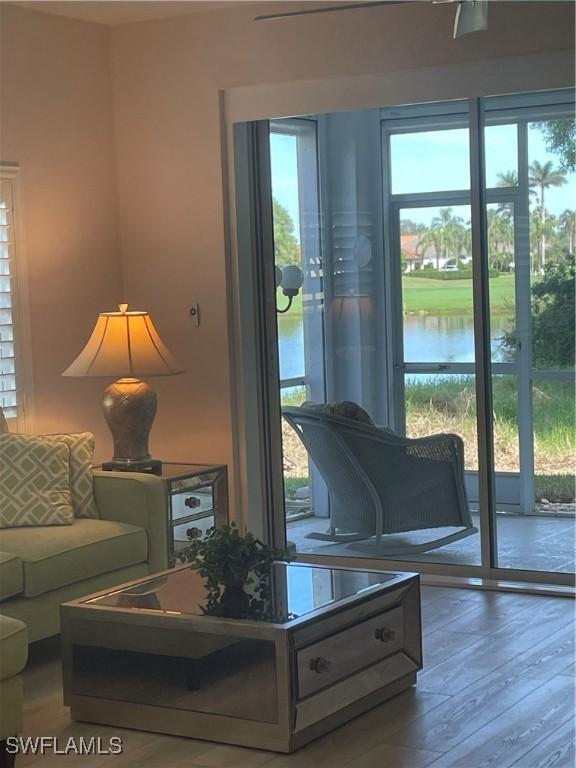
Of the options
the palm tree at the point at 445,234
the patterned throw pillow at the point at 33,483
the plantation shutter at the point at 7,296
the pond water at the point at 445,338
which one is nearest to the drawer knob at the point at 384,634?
the patterned throw pillow at the point at 33,483

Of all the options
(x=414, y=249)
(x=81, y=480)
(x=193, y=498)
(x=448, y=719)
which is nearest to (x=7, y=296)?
(x=81, y=480)

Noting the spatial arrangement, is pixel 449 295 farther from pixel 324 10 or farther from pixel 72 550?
pixel 72 550

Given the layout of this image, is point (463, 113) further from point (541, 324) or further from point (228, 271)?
point (228, 271)

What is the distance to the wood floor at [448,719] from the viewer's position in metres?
3.45

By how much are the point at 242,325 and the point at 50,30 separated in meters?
1.71

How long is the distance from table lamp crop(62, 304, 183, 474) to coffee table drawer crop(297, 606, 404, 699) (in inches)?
71.3

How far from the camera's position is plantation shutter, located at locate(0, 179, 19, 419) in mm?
5520

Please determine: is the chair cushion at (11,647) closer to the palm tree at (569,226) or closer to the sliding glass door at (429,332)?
the sliding glass door at (429,332)

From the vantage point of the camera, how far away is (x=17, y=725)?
Answer: 349cm

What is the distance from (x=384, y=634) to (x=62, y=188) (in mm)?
2999

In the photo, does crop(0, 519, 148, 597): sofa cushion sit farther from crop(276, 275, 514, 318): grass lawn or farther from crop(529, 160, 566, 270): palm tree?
crop(529, 160, 566, 270): palm tree

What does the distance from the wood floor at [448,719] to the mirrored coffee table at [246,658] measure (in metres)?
0.06

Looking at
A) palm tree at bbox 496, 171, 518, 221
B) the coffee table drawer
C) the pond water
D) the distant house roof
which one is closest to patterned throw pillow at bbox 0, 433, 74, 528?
the coffee table drawer

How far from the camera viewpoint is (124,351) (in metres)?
5.44
